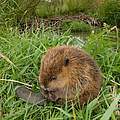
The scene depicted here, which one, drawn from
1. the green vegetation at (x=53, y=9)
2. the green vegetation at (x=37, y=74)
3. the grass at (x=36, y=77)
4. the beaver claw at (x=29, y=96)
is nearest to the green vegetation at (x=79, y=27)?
the green vegetation at (x=53, y=9)

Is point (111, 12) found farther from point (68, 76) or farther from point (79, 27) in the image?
point (68, 76)

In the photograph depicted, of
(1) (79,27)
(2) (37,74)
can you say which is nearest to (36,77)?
(2) (37,74)

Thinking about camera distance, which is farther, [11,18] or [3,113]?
[11,18]

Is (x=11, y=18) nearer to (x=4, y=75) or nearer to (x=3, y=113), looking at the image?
(x=4, y=75)

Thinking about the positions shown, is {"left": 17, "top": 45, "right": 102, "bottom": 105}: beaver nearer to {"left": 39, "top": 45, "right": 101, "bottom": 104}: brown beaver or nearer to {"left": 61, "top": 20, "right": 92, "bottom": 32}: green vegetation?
{"left": 39, "top": 45, "right": 101, "bottom": 104}: brown beaver

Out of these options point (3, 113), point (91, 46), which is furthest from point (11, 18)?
point (3, 113)

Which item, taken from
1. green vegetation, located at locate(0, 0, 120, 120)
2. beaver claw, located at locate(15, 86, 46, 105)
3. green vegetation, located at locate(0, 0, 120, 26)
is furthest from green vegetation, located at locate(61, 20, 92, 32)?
beaver claw, located at locate(15, 86, 46, 105)

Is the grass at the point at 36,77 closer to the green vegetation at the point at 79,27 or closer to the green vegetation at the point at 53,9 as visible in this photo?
the green vegetation at the point at 53,9
